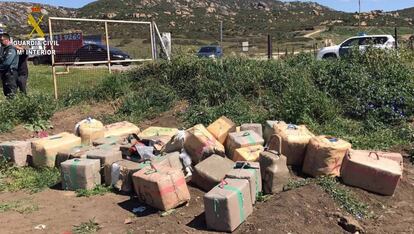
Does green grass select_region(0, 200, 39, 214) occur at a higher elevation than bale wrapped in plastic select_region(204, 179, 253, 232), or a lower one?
lower

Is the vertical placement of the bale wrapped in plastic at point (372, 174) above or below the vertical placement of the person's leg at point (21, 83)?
below

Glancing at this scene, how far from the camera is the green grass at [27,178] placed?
6.87m

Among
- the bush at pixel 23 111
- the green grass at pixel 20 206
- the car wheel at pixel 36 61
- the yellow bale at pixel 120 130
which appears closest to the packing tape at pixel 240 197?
the green grass at pixel 20 206

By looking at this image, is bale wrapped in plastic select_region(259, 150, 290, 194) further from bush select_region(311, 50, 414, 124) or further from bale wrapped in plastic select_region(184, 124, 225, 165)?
bush select_region(311, 50, 414, 124)

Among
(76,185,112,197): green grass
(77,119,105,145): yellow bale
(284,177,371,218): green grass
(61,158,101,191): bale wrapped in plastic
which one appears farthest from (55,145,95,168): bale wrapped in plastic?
(284,177,371,218): green grass

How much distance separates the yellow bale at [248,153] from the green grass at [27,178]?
7.71ft

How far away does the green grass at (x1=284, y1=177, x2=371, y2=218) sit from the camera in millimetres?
5684

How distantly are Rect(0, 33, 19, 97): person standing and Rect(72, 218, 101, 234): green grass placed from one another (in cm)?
617

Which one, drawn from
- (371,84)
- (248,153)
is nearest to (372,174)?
(248,153)

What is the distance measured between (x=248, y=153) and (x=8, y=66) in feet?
21.5

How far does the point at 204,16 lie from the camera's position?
91.6 m

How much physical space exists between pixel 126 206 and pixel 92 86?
21.3 feet

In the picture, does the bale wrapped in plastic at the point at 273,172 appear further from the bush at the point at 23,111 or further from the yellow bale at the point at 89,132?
the bush at the point at 23,111

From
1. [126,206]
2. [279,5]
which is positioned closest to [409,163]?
[126,206]
